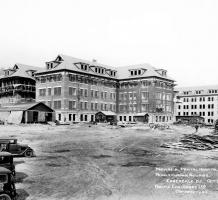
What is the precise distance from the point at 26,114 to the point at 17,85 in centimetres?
1782

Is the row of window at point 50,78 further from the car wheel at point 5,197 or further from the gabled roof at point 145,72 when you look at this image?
the car wheel at point 5,197

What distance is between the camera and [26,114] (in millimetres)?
54062

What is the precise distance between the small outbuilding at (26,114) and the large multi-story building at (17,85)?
12.7 meters

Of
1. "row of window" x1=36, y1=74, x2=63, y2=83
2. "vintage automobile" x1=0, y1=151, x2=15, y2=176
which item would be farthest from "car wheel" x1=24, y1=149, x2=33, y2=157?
"row of window" x1=36, y1=74, x2=63, y2=83

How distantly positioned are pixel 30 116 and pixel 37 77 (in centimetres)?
1609

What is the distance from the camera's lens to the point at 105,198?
40.8 ft

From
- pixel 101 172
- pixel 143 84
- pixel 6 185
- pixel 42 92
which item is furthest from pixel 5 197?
pixel 143 84

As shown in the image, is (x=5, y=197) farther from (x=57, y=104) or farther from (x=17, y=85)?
(x=17, y=85)

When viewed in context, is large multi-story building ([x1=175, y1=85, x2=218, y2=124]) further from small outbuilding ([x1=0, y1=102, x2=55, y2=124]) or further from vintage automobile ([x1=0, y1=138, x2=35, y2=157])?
vintage automobile ([x1=0, y1=138, x2=35, y2=157])

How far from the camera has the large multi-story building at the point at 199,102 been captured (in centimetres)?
10031

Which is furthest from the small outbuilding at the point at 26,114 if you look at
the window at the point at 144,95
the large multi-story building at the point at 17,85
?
the window at the point at 144,95

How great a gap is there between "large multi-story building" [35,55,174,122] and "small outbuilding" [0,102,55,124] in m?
5.94

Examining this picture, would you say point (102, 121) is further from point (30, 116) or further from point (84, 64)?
point (30, 116)

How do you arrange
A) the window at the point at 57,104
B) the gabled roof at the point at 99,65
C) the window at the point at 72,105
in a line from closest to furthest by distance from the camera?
the window at the point at 57,104 → the window at the point at 72,105 → the gabled roof at the point at 99,65
